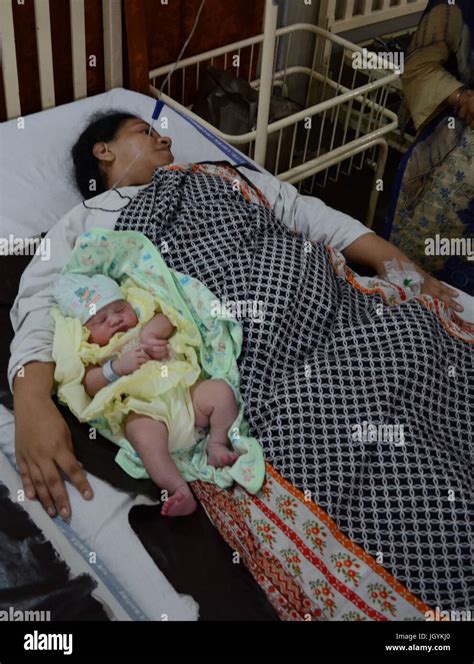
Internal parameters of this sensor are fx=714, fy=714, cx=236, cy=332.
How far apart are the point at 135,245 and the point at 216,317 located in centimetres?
28

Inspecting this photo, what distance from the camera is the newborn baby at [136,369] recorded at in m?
1.29

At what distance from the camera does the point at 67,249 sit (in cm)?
161

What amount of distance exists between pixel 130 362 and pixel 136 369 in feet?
→ 0.06

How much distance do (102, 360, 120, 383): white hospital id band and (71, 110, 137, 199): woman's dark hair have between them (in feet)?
2.16

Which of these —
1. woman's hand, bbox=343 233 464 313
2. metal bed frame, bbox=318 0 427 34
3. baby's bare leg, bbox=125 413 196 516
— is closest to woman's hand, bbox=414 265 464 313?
woman's hand, bbox=343 233 464 313

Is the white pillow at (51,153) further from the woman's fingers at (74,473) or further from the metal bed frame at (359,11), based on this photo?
the metal bed frame at (359,11)

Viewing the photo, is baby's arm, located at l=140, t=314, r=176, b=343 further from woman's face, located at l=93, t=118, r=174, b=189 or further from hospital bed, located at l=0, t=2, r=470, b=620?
woman's face, located at l=93, t=118, r=174, b=189

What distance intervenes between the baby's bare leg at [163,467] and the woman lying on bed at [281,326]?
141mm

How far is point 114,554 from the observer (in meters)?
1.25

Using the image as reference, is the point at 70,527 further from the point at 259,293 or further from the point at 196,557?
the point at 259,293

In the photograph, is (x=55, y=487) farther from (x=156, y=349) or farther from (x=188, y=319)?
(x=188, y=319)

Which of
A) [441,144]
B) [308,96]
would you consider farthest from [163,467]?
[308,96]

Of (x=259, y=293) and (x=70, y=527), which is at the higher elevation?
(x=259, y=293)

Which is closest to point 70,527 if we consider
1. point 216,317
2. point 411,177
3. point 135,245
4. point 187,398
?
point 187,398
